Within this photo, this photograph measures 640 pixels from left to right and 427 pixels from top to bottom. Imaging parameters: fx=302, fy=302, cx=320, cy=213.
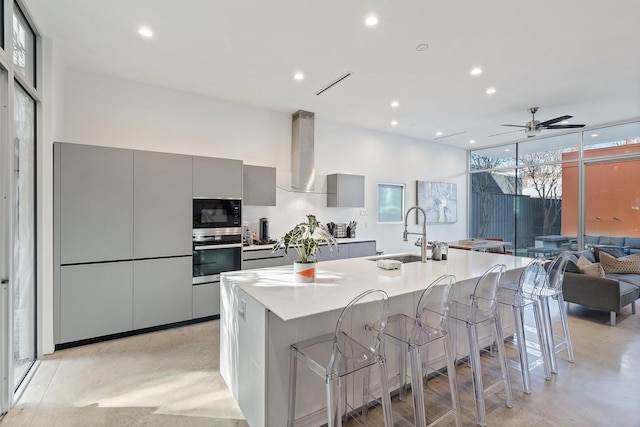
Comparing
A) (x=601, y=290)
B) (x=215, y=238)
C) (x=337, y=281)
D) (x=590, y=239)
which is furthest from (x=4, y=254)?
(x=590, y=239)

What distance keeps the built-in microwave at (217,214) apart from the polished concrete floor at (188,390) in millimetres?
1376

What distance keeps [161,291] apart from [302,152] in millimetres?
2945

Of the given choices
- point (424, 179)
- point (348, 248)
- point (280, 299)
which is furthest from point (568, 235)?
point (280, 299)

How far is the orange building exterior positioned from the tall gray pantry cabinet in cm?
726

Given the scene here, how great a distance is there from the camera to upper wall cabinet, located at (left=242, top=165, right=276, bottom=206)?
445 cm

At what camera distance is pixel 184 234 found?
371 centimetres

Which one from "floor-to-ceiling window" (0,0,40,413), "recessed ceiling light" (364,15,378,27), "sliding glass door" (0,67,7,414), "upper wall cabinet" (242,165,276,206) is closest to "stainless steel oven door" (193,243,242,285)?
"upper wall cabinet" (242,165,276,206)

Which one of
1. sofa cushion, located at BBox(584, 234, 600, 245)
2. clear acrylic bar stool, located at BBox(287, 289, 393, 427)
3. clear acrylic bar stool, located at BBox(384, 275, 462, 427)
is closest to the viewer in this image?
clear acrylic bar stool, located at BBox(287, 289, 393, 427)

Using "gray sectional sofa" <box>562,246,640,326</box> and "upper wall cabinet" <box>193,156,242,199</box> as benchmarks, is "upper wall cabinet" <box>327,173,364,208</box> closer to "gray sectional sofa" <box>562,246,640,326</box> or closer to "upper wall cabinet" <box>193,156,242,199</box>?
"upper wall cabinet" <box>193,156,242,199</box>

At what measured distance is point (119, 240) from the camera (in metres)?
3.33

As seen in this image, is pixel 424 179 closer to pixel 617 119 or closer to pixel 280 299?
pixel 617 119

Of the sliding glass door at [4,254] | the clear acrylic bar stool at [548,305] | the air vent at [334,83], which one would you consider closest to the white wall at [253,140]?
the sliding glass door at [4,254]

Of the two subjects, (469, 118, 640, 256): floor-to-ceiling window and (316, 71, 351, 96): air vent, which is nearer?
(316, 71, 351, 96): air vent

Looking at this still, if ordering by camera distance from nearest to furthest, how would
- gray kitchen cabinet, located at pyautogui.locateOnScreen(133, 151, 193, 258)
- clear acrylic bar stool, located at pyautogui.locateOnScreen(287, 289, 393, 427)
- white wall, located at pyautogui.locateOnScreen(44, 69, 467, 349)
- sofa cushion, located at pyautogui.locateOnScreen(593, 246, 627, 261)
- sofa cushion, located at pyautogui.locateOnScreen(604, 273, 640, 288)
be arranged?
clear acrylic bar stool, located at pyautogui.locateOnScreen(287, 289, 393, 427), gray kitchen cabinet, located at pyautogui.locateOnScreen(133, 151, 193, 258), white wall, located at pyautogui.locateOnScreen(44, 69, 467, 349), sofa cushion, located at pyautogui.locateOnScreen(604, 273, 640, 288), sofa cushion, located at pyautogui.locateOnScreen(593, 246, 627, 261)
